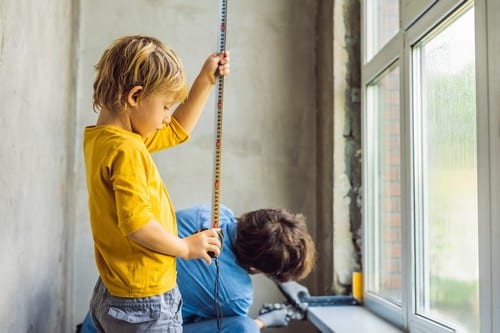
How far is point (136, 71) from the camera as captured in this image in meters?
1.13

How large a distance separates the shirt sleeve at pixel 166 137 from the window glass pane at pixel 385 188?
0.95 metres

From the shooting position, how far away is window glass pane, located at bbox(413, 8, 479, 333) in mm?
1511

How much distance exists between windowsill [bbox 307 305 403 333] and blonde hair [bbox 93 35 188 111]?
1.14 m

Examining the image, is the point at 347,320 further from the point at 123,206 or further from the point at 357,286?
the point at 123,206

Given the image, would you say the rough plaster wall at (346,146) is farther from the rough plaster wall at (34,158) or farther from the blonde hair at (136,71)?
the blonde hair at (136,71)

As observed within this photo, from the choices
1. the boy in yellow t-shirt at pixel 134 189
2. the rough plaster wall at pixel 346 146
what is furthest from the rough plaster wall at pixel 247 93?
the boy in yellow t-shirt at pixel 134 189

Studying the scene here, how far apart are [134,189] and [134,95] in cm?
20

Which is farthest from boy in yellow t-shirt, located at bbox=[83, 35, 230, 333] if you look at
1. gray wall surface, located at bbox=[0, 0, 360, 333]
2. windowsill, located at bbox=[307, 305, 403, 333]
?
gray wall surface, located at bbox=[0, 0, 360, 333]

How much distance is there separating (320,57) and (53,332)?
1.63m

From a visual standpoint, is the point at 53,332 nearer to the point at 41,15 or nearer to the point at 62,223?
the point at 62,223

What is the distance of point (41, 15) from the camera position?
68.9 inches

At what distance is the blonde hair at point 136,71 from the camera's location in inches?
44.6

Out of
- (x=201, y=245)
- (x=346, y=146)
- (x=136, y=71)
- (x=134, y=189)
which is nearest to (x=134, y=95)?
(x=136, y=71)

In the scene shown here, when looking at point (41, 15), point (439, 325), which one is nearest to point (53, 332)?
point (41, 15)
